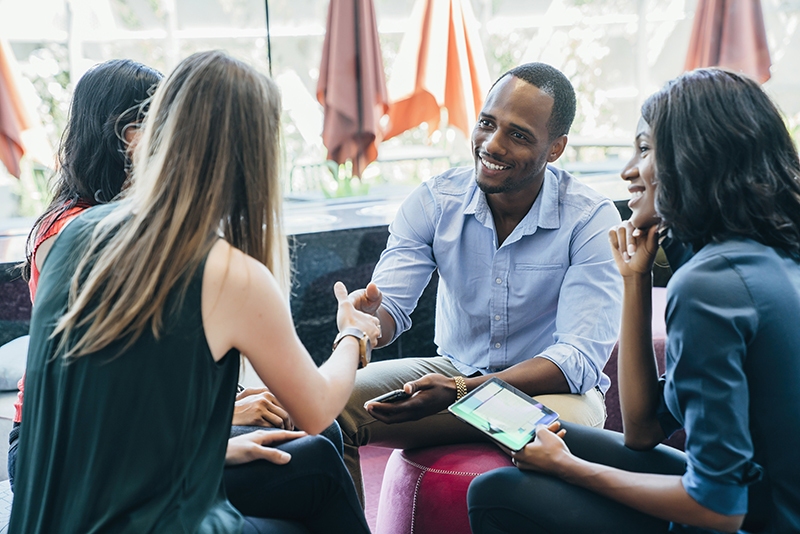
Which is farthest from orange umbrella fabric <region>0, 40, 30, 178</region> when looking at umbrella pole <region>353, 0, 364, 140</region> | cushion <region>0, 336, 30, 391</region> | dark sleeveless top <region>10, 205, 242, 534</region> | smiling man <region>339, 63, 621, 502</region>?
dark sleeveless top <region>10, 205, 242, 534</region>

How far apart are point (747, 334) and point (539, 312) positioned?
94 cm

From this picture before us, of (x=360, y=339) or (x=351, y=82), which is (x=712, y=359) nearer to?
(x=360, y=339)

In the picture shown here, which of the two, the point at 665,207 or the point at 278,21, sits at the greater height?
the point at 278,21

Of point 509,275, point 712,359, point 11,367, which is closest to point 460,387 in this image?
point 509,275

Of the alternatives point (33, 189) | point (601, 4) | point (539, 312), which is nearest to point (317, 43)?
point (33, 189)

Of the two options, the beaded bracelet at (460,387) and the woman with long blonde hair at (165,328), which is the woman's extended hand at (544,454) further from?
the woman with long blonde hair at (165,328)

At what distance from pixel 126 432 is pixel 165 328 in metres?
0.16

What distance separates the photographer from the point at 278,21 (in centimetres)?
497

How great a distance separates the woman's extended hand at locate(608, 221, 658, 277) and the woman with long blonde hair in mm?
742

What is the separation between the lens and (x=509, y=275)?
83.0 inches

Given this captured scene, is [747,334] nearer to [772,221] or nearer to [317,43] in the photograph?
[772,221]

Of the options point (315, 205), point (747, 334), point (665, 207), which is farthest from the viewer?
point (315, 205)

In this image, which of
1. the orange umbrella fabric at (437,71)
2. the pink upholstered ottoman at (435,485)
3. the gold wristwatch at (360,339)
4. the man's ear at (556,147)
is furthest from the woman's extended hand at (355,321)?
the orange umbrella fabric at (437,71)

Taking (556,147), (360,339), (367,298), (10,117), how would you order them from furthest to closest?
(10,117)
(556,147)
(367,298)
(360,339)
